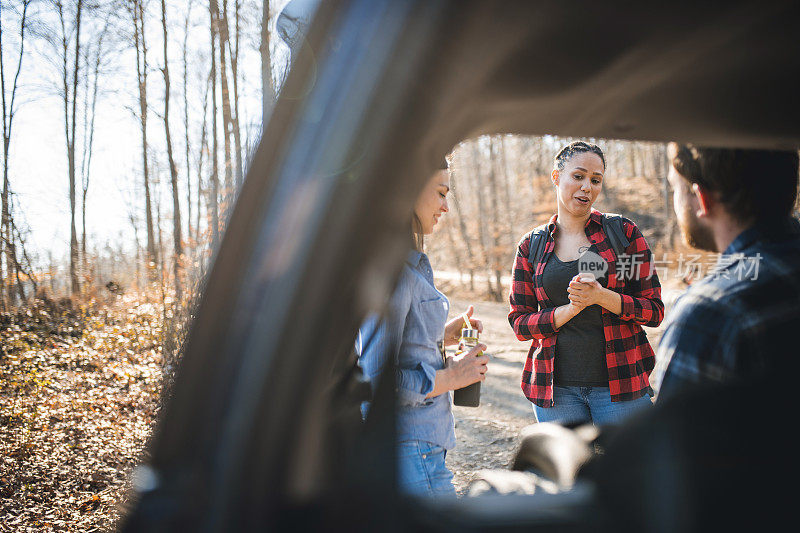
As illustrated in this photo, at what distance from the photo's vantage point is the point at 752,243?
1022 millimetres

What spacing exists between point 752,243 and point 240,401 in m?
1.00

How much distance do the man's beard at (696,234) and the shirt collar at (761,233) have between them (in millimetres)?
44

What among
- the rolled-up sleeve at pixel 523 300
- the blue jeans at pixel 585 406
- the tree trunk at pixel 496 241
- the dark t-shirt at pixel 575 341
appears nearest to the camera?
the blue jeans at pixel 585 406

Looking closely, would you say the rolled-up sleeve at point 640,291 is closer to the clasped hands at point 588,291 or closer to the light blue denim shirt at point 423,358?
the clasped hands at point 588,291

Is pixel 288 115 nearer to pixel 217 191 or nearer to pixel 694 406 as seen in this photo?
pixel 217 191

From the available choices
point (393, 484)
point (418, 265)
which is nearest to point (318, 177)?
point (393, 484)

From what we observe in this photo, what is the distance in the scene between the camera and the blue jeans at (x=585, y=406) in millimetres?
2330

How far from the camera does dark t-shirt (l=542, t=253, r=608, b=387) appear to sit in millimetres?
2438

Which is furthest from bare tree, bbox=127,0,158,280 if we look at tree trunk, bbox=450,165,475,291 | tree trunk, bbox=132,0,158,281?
tree trunk, bbox=450,165,475,291

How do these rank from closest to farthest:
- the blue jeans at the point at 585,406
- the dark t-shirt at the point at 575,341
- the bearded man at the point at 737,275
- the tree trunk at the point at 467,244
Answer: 1. the bearded man at the point at 737,275
2. the blue jeans at the point at 585,406
3. the dark t-shirt at the point at 575,341
4. the tree trunk at the point at 467,244

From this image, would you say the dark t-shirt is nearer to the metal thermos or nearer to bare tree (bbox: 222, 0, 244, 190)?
the metal thermos

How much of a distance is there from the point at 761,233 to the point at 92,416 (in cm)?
849

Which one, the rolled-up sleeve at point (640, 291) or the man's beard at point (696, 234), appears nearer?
the man's beard at point (696, 234)

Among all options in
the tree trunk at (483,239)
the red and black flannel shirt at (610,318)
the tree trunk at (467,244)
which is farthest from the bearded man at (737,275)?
the tree trunk at (467,244)
